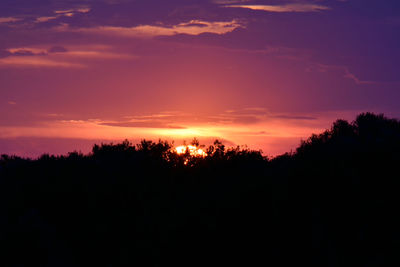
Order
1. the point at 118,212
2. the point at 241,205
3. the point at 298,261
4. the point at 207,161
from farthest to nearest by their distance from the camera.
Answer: the point at 207,161 < the point at 118,212 < the point at 241,205 < the point at 298,261

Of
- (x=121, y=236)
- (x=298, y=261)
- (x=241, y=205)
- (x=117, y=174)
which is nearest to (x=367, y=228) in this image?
(x=298, y=261)

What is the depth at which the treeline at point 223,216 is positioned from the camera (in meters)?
27.2

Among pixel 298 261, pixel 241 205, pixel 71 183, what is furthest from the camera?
pixel 71 183

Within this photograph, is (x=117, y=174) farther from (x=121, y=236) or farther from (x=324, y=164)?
(x=324, y=164)

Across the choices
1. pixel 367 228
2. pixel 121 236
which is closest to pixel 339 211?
pixel 367 228

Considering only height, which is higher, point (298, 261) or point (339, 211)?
point (339, 211)

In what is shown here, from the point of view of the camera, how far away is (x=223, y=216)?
30.1 meters

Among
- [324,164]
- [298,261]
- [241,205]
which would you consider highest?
[324,164]

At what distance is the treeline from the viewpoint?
89.3 feet

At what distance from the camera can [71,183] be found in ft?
118

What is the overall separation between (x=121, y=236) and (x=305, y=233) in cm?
996

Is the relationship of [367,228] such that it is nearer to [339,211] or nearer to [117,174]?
[339,211]

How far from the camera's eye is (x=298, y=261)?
2653cm

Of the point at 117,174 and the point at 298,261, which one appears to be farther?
the point at 117,174
